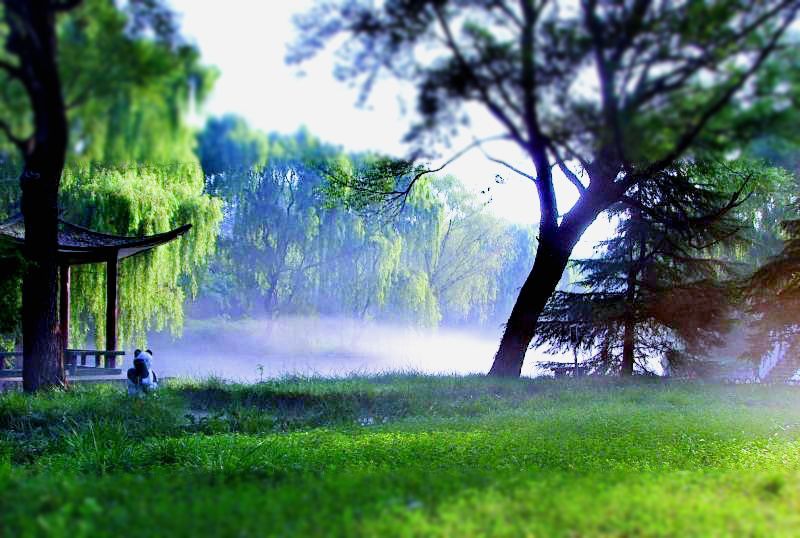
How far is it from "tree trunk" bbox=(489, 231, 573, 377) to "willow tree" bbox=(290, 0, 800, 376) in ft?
32.8

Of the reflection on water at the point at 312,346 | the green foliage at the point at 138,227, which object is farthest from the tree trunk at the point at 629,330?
the reflection on water at the point at 312,346

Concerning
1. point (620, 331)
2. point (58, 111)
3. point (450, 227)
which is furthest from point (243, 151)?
point (450, 227)

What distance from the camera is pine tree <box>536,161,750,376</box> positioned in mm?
14414

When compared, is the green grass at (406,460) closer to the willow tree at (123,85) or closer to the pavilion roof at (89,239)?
the willow tree at (123,85)

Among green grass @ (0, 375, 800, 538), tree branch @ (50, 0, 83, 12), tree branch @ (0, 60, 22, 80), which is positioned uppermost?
tree branch @ (50, 0, 83, 12)

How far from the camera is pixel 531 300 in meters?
13.3

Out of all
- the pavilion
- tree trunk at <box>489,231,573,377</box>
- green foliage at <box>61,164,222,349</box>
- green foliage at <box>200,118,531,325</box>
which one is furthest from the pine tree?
the pavilion

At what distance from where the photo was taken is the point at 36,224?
848cm

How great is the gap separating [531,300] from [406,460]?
324 inches

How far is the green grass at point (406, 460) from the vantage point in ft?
7.71

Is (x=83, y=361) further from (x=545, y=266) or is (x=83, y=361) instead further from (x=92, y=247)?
(x=545, y=266)

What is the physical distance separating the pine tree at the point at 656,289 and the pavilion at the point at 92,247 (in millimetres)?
10079

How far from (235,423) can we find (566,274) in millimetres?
38607

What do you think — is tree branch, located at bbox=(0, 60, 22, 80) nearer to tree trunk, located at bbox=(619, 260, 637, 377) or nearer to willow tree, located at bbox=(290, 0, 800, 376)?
willow tree, located at bbox=(290, 0, 800, 376)
